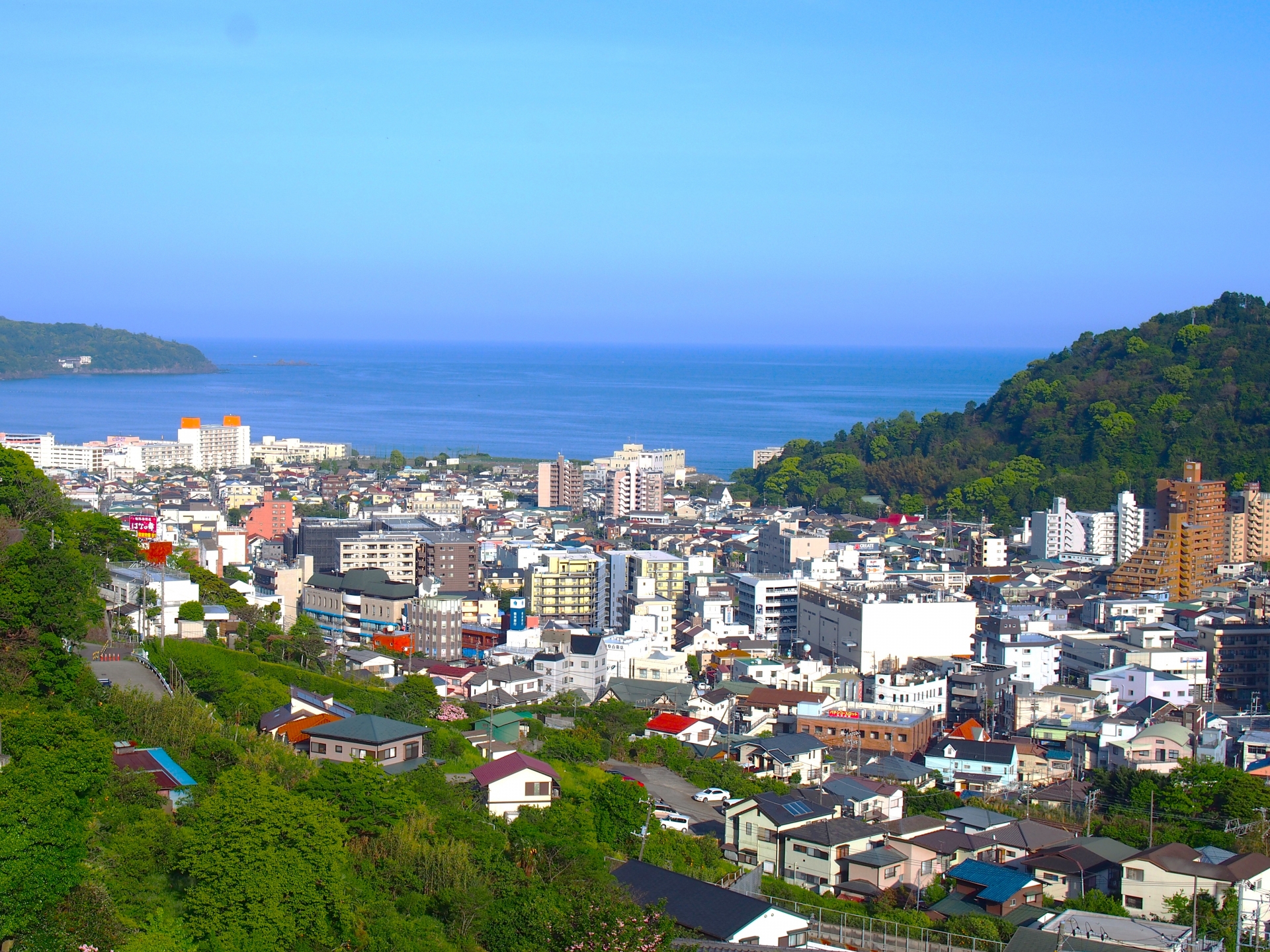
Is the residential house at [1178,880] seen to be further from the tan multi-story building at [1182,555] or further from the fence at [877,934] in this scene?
the tan multi-story building at [1182,555]

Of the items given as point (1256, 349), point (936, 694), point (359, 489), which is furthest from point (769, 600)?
point (1256, 349)

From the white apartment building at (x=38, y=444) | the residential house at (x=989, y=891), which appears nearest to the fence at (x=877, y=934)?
the residential house at (x=989, y=891)

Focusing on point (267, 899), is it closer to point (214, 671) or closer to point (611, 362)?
point (214, 671)

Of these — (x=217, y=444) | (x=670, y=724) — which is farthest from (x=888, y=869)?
(x=217, y=444)

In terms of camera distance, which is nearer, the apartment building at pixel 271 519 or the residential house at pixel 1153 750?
the residential house at pixel 1153 750

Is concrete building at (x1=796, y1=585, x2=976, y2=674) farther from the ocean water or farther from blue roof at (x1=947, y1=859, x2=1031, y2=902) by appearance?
the ocean water

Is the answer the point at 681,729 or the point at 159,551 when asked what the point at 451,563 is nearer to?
the point at 159,551
